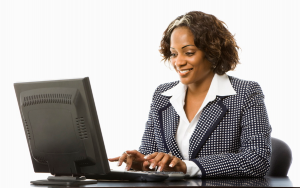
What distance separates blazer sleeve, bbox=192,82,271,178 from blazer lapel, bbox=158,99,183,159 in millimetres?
339

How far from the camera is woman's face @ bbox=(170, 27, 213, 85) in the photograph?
6.30 ft

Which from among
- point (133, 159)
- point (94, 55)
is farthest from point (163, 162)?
point (94, 55)

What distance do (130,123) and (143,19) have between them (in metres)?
1.00

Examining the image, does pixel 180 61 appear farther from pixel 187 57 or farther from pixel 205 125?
pixel 205 125

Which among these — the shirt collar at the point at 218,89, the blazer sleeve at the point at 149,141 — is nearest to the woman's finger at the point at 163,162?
the shirt collar at the point at 218,89

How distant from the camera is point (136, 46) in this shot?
146 inches

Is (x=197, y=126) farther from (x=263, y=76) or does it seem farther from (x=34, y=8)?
(x=34, y=8)

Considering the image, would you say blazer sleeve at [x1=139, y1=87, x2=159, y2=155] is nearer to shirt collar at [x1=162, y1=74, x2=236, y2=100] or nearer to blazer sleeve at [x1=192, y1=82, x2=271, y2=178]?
shirt collar at [x1=162, y1=74, x2=236, y2=100]

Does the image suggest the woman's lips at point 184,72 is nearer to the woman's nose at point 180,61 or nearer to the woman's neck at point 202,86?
the woman's nose at point 180,61

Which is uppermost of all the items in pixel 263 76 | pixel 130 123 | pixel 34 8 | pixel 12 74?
pixel 34 8

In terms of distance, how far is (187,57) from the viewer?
1.93 metres

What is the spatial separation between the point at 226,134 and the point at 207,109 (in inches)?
6.0

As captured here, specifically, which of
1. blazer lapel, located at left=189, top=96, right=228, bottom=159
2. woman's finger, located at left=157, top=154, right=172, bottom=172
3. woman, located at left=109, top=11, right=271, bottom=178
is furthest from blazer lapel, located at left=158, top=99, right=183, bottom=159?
woman's finger, located at left=157, top=154, right=172, bottom=172

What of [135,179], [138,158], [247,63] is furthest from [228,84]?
[247,63]
